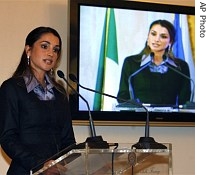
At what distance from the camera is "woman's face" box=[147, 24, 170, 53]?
3.67 m

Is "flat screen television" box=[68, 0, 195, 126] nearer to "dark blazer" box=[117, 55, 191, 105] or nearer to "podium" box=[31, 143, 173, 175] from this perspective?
"dark blazer" box=[117, 55, 191, 105]

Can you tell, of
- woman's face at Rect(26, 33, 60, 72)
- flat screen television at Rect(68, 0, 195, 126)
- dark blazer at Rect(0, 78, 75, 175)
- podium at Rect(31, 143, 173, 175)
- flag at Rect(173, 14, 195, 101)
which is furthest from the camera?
flag at Rect(173, 14, 195, 101)

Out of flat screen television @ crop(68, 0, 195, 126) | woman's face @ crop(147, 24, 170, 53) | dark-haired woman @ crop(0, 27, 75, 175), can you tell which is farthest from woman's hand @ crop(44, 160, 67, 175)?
woman's face @ crop(147, 24, 170, 53)

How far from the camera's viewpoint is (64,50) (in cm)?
356

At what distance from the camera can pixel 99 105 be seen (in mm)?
3479

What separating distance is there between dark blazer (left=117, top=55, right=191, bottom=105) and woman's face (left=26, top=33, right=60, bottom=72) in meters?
1.13

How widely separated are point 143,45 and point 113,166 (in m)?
2.00

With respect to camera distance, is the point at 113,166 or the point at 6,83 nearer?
the point at 113,166

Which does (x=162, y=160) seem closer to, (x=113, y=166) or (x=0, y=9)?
(x=113, y=166)

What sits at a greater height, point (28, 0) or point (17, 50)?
point (28, 0)

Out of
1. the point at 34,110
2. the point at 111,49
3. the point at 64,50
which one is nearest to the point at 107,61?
the point at 111,49

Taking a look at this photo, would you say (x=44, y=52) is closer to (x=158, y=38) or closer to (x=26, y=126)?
(x=26, y=126)

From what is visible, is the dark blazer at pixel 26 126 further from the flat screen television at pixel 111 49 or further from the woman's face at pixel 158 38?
the woman's face at pixel 158 38
